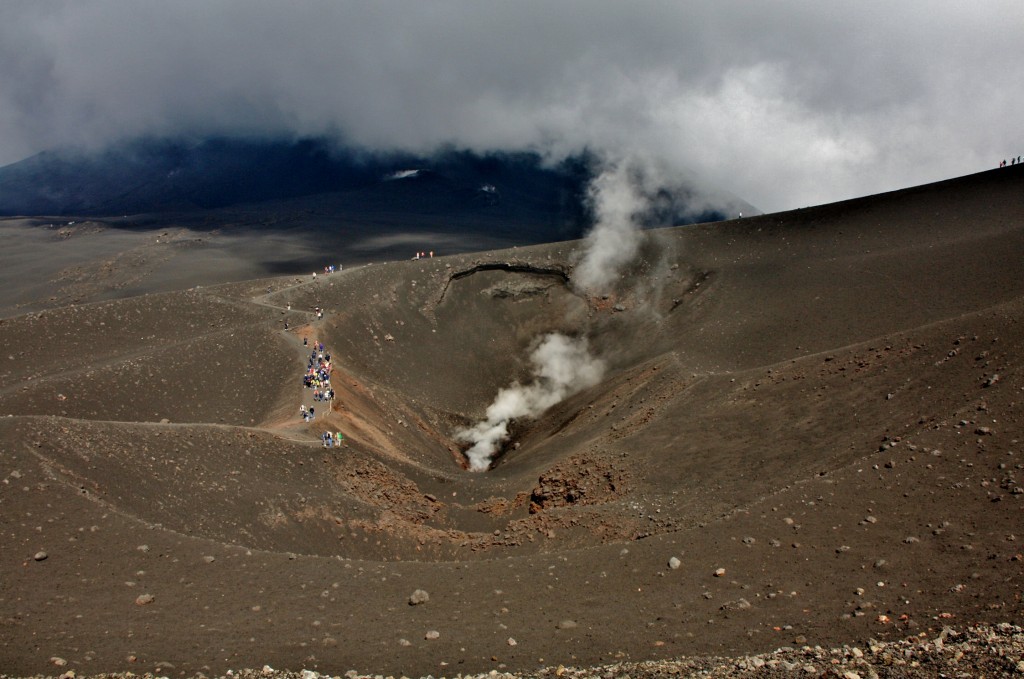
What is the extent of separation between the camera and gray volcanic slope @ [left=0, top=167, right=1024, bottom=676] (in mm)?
14922

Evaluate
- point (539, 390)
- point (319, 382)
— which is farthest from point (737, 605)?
point (539, 390)

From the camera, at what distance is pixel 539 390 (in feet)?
146

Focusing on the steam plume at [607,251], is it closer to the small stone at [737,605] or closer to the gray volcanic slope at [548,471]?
the gray volcanic slope at [548,471]

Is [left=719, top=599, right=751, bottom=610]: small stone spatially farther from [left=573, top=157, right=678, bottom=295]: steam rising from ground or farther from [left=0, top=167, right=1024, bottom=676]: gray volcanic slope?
[left=573, top=157, right=678, bottom=295]: steam rising from ground

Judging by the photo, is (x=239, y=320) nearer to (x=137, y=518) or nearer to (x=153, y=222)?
(x=137, y=518)

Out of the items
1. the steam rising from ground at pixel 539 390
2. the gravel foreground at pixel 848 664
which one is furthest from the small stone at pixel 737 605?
the steam rising from ground at pixel 539 390

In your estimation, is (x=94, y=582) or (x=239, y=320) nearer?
(x=94, y=582)

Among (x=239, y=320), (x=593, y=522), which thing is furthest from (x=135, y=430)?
(x=239, y=320)

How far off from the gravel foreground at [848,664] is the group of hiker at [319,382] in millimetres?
15929

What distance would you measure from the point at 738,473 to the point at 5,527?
18.2 metres

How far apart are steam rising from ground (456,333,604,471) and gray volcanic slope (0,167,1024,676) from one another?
3.33 ft

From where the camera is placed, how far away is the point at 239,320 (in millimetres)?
44219

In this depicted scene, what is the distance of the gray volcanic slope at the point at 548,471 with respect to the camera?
14.9 meters

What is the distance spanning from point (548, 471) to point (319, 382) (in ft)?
36.4
